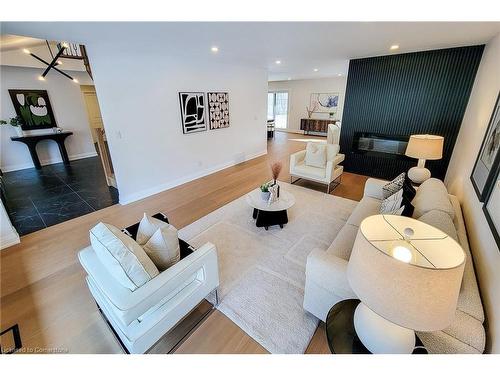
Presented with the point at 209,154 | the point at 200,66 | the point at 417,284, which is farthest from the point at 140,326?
the point at 200,66

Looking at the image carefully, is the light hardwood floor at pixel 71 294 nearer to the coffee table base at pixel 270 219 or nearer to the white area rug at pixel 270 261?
the white area rug at pixel 270 261

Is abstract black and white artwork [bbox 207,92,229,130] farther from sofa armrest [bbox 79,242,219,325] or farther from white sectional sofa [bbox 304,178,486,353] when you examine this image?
sofa armrest [bbox 79,242,219,325]

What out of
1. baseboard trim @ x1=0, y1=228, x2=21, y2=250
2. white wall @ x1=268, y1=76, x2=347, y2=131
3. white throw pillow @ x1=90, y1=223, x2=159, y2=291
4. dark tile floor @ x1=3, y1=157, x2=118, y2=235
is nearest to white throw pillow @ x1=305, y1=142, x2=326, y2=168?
white throw pillow @ x1=90, y1=223, x2=159, y2=291

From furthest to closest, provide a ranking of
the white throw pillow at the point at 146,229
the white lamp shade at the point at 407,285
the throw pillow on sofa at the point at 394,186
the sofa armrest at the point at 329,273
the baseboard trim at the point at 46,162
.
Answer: the baseboard trim at the point at 46,162 → the throw pillow on sofa at the point at 394,186 → the white throw pillow at the point at 146,229 → the sofa armrest at the point at 329,273 → the white lamp shade at the point at 407,285

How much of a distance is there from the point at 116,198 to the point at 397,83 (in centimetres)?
568

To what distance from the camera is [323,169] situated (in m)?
4.12

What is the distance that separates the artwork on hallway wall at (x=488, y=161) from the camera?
156cm

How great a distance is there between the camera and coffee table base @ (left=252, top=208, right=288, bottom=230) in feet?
9.84

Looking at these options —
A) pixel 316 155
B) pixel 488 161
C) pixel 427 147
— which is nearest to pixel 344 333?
pixel 488 161

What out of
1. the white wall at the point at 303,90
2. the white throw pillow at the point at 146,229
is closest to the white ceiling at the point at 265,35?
the white throw pillow at the point at 146,229

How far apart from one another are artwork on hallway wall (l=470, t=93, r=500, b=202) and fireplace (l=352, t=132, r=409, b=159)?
2490mm

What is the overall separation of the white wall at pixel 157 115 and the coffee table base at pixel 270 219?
92.1 inches

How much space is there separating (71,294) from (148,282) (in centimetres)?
135

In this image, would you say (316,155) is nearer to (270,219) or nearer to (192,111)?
(270,219)
